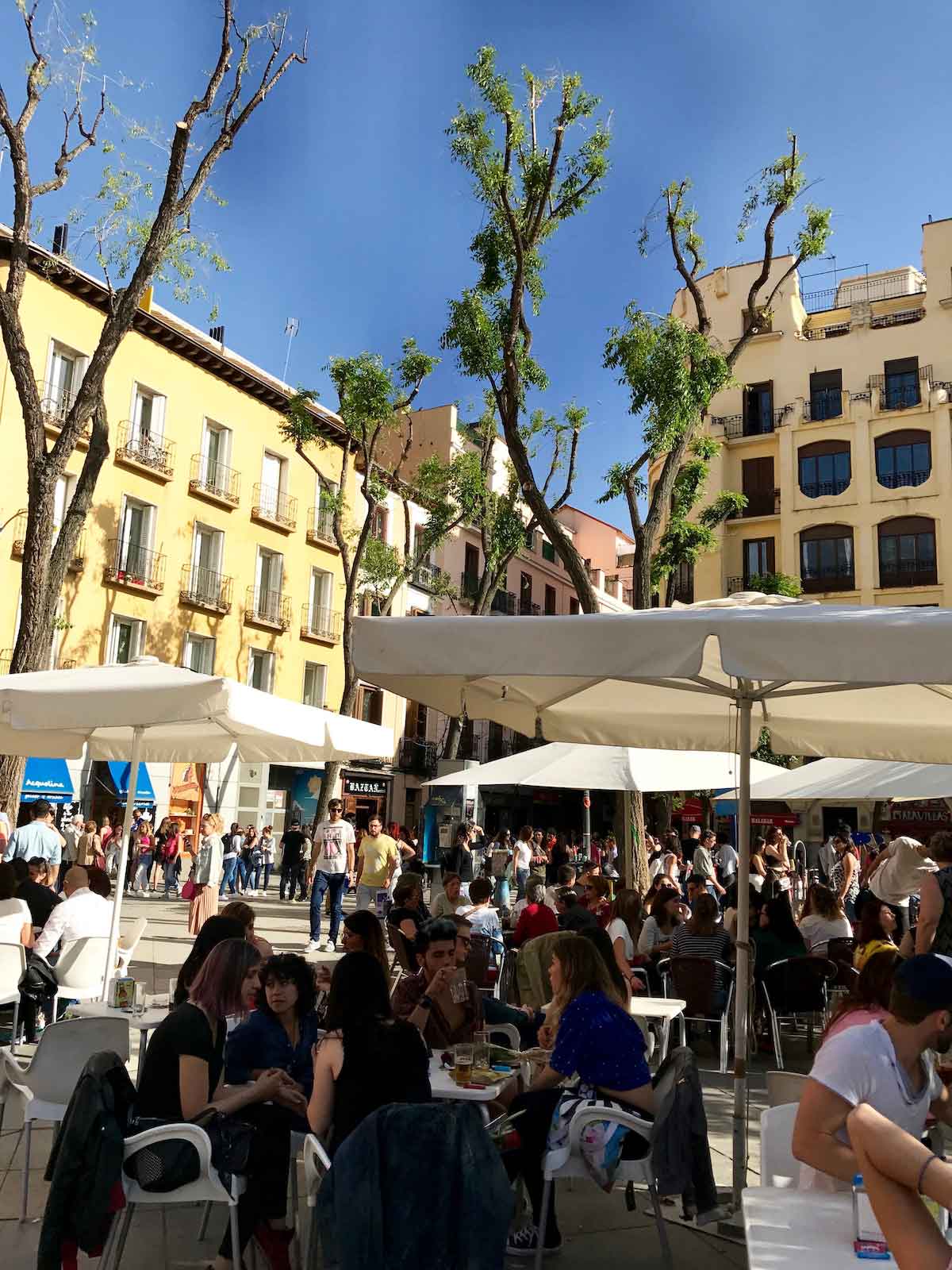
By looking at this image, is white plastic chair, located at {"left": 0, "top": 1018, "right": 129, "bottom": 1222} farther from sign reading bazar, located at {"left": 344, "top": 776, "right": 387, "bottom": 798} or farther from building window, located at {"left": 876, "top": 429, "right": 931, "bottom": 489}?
building window, located at {"left": 876, "top": 429, "right": 931, "bottom": 489}

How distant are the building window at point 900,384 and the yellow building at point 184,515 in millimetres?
19907

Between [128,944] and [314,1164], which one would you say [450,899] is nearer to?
[128,944]

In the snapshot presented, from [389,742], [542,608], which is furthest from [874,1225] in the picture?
[542,608]

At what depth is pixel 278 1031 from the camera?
14.8ft

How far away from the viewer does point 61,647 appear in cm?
2608

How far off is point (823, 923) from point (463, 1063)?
19.7 feet

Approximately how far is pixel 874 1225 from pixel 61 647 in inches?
1022

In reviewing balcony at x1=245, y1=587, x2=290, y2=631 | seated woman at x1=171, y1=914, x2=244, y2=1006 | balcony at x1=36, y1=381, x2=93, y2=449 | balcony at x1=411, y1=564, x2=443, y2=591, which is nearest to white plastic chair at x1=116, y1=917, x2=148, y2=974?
seated woman at x1=171, y1=914, x2=244, y2=1006

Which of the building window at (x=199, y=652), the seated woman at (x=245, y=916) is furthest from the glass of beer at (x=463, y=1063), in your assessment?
the building window at (x=199, y=652)

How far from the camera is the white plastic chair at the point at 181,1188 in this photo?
3.72m

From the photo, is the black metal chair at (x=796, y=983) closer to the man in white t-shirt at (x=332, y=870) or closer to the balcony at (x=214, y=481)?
the man in white t-shirt at (x=332, y=870)

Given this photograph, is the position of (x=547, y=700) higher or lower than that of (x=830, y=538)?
lower

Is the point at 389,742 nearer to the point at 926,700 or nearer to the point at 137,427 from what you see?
the point at 926,700

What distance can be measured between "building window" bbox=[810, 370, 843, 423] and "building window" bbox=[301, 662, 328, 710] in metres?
20.5
